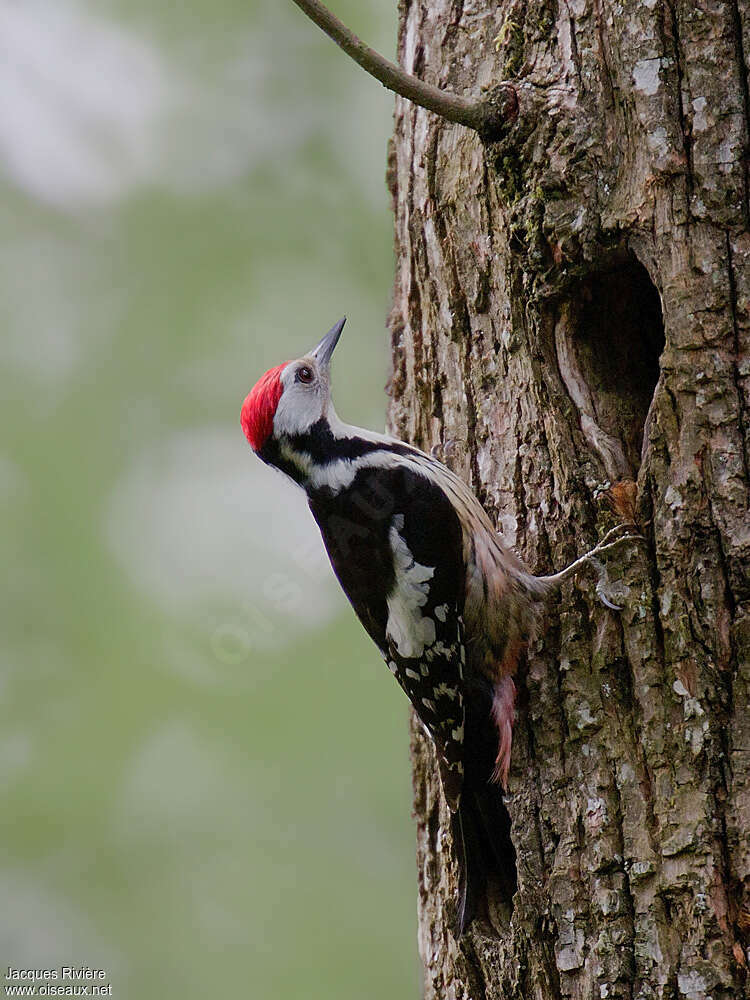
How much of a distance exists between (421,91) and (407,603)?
139cm

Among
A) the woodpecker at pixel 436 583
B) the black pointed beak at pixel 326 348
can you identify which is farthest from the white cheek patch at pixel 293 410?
the black pointed beak at pixel 326 348

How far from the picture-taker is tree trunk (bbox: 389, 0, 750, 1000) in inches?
85.4

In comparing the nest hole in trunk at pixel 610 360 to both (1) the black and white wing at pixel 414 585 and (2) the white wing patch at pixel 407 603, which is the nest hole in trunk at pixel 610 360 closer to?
(1) the black and white wing at pixel 414 585

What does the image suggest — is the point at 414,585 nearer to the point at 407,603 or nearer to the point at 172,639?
the point at 407,603

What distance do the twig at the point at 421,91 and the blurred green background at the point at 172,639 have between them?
2189 millimetres

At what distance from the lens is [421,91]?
2.28m

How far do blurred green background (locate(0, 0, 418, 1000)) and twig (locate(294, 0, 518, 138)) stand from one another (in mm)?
2189

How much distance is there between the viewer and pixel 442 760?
2838 mm

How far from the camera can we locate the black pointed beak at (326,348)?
3.55 meters

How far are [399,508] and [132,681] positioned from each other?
7.68ft

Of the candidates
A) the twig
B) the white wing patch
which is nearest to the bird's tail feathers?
the white wing patch

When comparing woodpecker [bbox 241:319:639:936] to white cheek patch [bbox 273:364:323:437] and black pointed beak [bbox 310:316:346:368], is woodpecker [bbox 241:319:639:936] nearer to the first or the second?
white cheek patch [bbox 273:364:323:437]

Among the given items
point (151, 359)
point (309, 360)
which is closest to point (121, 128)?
point (151, 359)

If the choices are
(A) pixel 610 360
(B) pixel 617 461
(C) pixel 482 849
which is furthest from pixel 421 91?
(C) pixel 482 849
